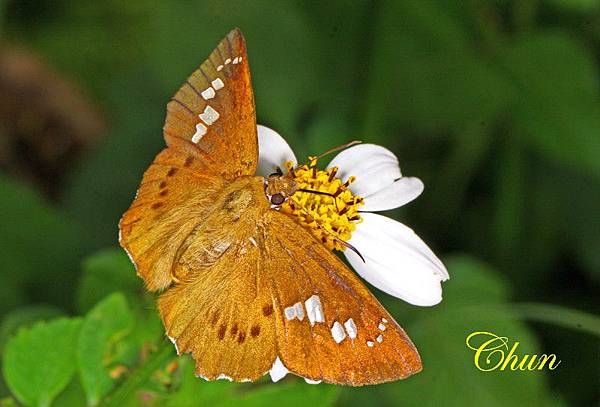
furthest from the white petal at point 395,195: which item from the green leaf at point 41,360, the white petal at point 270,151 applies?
the green leaf at point 41,360

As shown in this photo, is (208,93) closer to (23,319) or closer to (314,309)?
(314,309)

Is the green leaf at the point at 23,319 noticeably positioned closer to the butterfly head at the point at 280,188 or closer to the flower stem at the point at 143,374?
the flower stem at the point at 143,374

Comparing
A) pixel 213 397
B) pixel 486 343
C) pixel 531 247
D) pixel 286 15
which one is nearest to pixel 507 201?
pixel 531 247

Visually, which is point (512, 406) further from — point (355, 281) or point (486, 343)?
point (355, 281)

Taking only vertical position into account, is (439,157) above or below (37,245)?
above

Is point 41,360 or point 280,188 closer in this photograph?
point 280,188

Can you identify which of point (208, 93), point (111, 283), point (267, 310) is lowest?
point (111, 283)

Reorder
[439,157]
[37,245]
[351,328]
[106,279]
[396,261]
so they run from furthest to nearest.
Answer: [439,157]
[37,245]
[106,279]
[396,261]
[351,328]

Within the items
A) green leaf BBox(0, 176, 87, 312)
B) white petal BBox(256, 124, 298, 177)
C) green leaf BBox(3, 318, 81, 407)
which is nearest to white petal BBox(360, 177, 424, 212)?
white petal BBox(256, 124, 298, 177)

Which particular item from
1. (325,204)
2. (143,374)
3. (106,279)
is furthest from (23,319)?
(325,204)
